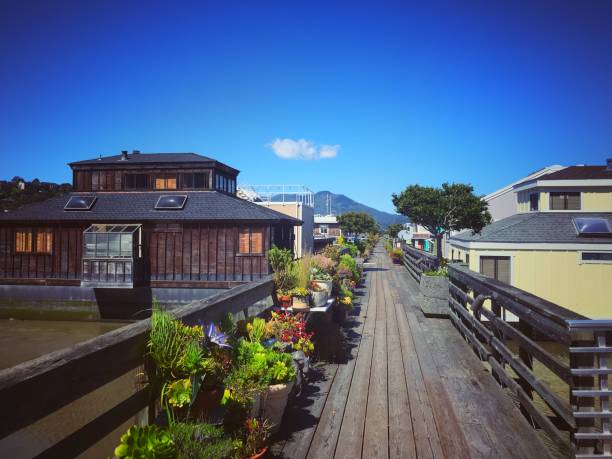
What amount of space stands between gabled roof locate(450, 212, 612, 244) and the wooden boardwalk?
1495cm

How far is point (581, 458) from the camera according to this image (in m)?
2.53

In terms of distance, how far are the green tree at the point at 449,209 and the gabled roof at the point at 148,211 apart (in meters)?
8.67

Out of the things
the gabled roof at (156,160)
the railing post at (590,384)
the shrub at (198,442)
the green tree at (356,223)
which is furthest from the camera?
the green tree at (356,223)

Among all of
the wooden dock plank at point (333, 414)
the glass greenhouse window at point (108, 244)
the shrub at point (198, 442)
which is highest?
the glass greenhouse window at point (108, 244)

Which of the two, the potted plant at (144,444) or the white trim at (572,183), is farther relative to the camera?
the white trim at (572,183)

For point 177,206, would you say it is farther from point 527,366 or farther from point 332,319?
point 527,366

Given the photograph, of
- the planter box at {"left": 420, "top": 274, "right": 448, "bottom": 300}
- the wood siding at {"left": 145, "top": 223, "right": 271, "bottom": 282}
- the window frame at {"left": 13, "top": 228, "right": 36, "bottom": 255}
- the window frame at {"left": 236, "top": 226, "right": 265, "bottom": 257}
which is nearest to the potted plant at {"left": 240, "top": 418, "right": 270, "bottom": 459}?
the planter box at {"left": 420, "top": 274, "right": 448, "bottom": 300}

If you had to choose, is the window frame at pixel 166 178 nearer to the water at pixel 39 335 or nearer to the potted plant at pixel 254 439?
the water at pixel 39 335

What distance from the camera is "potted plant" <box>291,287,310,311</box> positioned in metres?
5.55

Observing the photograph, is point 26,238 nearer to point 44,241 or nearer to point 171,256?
point 44,241

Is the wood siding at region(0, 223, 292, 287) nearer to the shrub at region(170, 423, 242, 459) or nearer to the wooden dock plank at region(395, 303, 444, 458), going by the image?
the wooden dock plank at region(395, 303, 444, 458)

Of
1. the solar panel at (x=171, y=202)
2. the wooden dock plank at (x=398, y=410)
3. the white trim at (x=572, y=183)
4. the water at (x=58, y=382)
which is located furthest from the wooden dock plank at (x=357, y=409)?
the white trim at (x=572, y=183)

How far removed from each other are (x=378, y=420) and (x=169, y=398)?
6.59 feet

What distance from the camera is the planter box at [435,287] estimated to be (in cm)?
755
